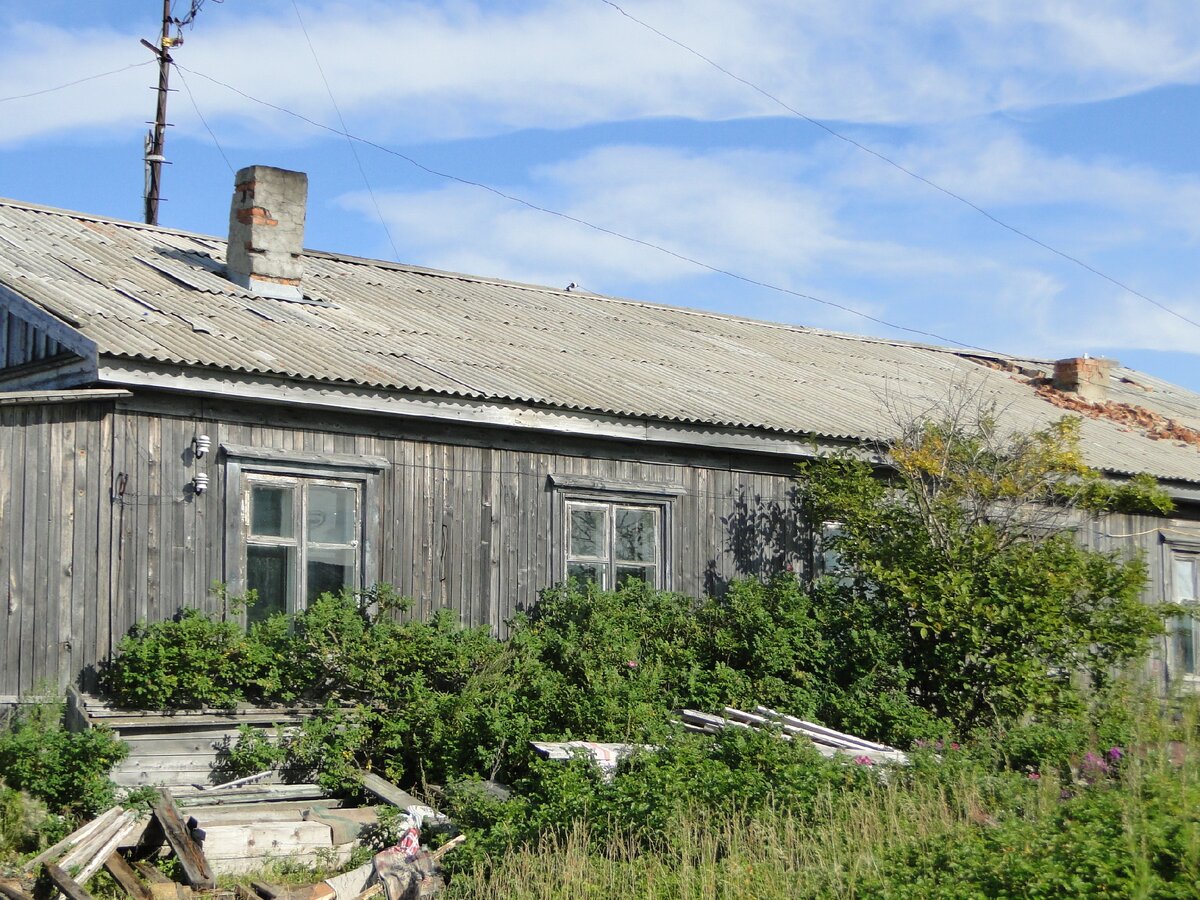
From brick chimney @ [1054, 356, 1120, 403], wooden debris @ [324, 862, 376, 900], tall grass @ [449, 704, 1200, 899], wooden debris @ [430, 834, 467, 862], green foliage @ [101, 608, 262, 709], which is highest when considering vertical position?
brick chimney @ [1054, 356, 1120, 403]

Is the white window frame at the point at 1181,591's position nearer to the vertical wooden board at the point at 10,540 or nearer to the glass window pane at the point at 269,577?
the glass window pane at the point at 269,577

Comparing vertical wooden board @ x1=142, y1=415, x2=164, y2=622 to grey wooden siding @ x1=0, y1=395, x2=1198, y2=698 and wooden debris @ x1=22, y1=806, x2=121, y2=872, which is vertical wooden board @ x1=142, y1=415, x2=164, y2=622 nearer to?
grey wooden siding @ x1=0, y1=395, x2=1198, y2=698

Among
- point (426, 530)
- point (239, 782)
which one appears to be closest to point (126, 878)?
point (239, 782)

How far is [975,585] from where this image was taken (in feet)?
39.4

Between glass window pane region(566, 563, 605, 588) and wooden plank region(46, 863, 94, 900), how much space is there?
226 inches

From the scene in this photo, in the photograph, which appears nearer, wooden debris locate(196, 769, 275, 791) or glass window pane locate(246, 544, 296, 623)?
wooden debris locate(196, 769, 275, 791)

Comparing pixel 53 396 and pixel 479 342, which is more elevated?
pixel 479 342

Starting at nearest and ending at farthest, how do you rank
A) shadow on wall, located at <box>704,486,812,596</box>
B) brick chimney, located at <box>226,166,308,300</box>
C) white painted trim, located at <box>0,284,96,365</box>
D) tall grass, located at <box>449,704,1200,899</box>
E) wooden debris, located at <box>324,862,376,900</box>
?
1. tall grass, located at <box>449,704,1200,899</box>
2. wooden debris, located at <box>324,862,376,900</box>
3. white painted trim, located at <box>0,284,96,365</box>
4. brick chimney, located at <box>226,166,308,300</box>
5. shadow on wall, located at <box>704,486,812,596</box>

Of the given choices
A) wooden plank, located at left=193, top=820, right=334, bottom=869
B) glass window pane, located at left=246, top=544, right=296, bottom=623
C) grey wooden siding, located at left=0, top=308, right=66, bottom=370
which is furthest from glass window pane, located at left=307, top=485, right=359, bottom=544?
wooden plank, located at left=193, top=820, right=334, bottom=869

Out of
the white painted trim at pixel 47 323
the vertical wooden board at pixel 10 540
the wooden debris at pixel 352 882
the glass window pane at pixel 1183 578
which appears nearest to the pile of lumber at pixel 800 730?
the wooden debris at pixel 352 882

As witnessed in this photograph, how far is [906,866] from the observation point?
7.13m

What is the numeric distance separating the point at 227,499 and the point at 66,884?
12.3 ft

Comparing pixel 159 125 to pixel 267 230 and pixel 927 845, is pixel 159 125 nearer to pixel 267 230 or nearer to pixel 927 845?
pixel 267 230

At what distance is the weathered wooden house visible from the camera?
1033 centimetres
